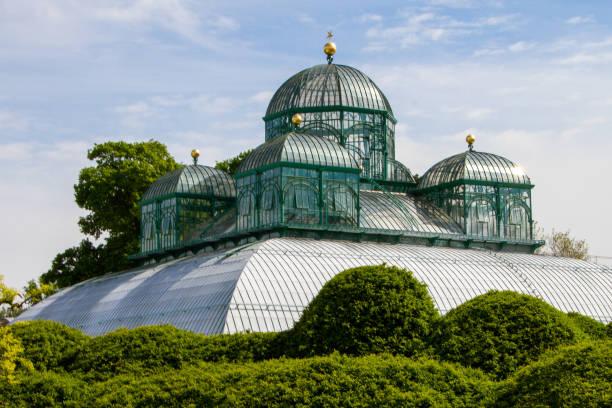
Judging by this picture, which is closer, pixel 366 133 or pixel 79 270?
pixel 366 133

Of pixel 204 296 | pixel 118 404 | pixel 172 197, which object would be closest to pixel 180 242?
pixel 172 197

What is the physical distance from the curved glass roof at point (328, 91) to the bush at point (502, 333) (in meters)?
32.5

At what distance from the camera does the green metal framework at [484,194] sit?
64.2m

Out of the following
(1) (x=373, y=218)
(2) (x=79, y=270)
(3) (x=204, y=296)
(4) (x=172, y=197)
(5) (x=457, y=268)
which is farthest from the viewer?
(2) (x=79, y=270)

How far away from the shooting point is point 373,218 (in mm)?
60094

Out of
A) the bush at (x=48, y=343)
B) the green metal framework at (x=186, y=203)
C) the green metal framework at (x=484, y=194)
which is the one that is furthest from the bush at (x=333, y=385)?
the green metal framework at (x=484, y=194)

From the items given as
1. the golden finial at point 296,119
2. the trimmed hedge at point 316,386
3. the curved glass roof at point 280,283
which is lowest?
the trimmed hedge at point 316,386

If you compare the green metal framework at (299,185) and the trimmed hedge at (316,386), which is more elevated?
the green metal framework at (299,185)

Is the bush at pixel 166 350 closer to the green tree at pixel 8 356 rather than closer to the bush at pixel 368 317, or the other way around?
the bush at pixel 368 317

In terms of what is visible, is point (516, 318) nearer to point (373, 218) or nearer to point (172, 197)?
point (373, 218)

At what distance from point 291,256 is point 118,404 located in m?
19.0

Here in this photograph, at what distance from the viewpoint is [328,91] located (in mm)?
65812

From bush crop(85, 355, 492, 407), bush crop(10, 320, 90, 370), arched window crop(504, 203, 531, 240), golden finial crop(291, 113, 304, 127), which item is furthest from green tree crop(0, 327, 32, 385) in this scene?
arched window crop(504, 203, 531, 240)

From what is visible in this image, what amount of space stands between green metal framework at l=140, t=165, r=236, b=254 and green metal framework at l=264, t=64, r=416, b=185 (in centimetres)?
416
